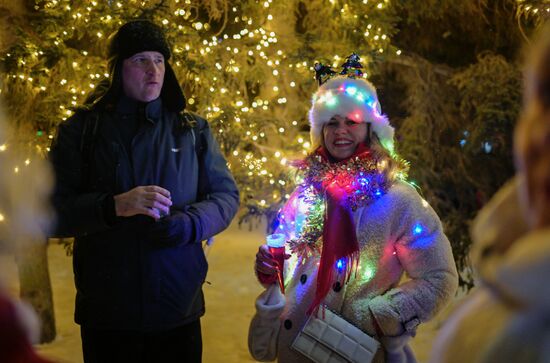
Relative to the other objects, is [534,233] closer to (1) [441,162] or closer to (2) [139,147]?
(2) [139,147]

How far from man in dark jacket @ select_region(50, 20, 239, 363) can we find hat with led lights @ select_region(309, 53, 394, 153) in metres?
0.64

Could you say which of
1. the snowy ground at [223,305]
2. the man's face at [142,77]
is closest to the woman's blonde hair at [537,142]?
the man's face at [142,77]

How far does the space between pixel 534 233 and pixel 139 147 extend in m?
2.06

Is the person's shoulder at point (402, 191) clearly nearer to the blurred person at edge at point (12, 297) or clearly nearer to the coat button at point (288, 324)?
the coat button at point (288, 324)

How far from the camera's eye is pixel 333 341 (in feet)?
7.88

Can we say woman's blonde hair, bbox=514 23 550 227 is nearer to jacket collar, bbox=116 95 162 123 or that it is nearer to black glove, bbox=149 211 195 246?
black glove, bbox=149 211 195 246

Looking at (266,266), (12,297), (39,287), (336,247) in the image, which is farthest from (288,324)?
(39,287)

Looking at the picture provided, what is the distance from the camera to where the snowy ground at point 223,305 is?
4.80 metres

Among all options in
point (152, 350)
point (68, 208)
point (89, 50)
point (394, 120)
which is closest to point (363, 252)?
point (152, 350)

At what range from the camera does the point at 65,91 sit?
425 centimetres

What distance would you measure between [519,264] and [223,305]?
17.3 ft

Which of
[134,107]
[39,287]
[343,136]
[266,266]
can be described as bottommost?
[39,287]

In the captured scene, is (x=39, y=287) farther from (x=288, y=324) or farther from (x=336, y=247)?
(x=336, y=247)

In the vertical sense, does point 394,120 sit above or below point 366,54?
below
